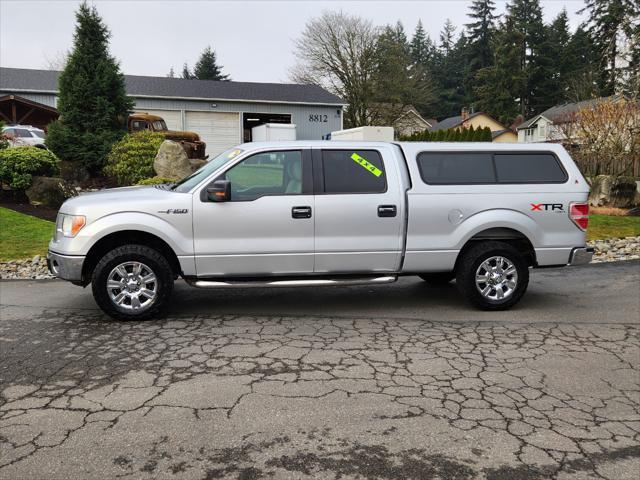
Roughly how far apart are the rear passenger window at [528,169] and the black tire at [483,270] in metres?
0.83

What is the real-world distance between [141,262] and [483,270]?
3921mm

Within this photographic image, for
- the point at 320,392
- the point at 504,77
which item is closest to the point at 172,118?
the point at 320,392

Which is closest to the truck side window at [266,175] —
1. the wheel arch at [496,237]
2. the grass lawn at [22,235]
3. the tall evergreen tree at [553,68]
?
the wheel arch at [496,237]

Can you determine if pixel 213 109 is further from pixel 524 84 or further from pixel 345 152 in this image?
pixel 524 84

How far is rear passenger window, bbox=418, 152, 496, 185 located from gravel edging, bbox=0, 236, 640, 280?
4.88m

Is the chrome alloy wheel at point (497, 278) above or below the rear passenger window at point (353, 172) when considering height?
below

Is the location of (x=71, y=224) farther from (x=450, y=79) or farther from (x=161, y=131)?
(x=450, y=79)

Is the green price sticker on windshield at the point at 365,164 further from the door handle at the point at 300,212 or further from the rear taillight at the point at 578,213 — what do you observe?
the rear taillight at the point at 578,213

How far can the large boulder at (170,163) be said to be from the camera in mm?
16094

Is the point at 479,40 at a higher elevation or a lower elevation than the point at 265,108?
higher

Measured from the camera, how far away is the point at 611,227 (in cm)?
1380

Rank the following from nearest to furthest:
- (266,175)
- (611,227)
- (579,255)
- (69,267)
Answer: (69,267), (266,175), (579,255), (611,227)

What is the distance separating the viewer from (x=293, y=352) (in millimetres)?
5207

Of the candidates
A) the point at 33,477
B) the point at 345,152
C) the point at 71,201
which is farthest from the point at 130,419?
the point at 345,152
